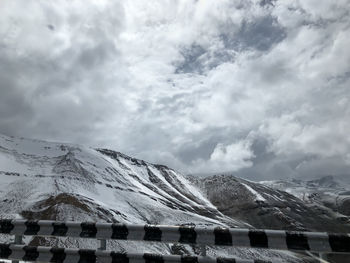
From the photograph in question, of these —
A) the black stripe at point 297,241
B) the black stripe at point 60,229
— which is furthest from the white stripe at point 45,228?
the black stripe at point 297,241

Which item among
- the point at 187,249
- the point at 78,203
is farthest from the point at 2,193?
the point at 187,249

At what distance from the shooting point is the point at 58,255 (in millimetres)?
8469

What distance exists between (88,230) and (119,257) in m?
0.98

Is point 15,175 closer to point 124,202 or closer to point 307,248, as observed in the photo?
point 124,202

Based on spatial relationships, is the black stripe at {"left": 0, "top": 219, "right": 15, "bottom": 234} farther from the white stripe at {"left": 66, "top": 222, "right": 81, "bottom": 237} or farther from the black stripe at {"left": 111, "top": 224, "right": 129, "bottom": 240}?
the black stripe at {"left": 111, "top": 224, "right": 129, "bottom": 240}

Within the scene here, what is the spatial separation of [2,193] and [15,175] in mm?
41437

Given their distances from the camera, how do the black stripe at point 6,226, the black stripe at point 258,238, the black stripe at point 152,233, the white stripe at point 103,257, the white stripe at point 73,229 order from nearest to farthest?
the black stripe at point 258,238, the black stripe at point 152,233, the white stripe at point 103,257, the white stripe at point 73,229, the black stripe at point 6,226

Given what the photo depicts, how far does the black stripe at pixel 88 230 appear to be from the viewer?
834cm

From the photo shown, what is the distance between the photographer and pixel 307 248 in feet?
22.7

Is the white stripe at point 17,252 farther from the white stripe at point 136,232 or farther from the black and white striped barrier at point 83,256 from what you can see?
the white stripe at point 136,232

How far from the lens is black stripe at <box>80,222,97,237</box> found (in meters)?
8.34

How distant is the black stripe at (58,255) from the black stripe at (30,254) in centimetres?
42

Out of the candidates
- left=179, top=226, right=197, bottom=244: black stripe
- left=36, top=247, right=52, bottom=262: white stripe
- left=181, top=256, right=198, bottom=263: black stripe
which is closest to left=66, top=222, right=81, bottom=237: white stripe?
left=36, top=247, right=52, bottom=262: white stripe

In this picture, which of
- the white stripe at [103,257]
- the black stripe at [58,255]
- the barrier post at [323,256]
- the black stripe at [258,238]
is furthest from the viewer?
the black stripe at [58,255]
